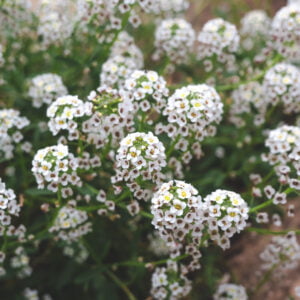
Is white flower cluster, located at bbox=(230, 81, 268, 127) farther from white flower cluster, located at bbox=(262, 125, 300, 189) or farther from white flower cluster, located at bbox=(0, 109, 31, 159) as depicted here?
white flower cluster, located at bbox=(0, 109, 31, 159)

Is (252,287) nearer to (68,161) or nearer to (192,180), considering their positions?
(192,180)

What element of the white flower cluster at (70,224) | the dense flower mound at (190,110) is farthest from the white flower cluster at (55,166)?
the dense flower mound at (190,110)

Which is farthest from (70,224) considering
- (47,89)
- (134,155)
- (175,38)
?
(175,38)

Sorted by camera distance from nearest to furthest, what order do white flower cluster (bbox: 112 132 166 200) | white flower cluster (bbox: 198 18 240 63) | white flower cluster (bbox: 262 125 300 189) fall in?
white flower cluster (bbox: 112 132 166 200) → white flower cluster (bbox: 262 125 300 189) → white flower cluster (bbox: 198 18 240 63)

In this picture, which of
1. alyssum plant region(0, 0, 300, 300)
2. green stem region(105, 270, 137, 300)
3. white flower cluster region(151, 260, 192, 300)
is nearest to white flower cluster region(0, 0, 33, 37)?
alyssum plant region(0, 0, 300, 300)

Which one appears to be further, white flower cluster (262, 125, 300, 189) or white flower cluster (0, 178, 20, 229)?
white flower cluster (262, 125, 300, 189)

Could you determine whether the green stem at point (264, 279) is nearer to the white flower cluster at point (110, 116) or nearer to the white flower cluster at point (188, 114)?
the white flower cluster at point (188, 114)

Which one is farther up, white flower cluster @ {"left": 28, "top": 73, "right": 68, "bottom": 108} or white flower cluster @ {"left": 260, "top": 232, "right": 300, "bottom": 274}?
white flower cluster @ {"left": 28, "top": 73, "right": 68, "bottom": 108}
